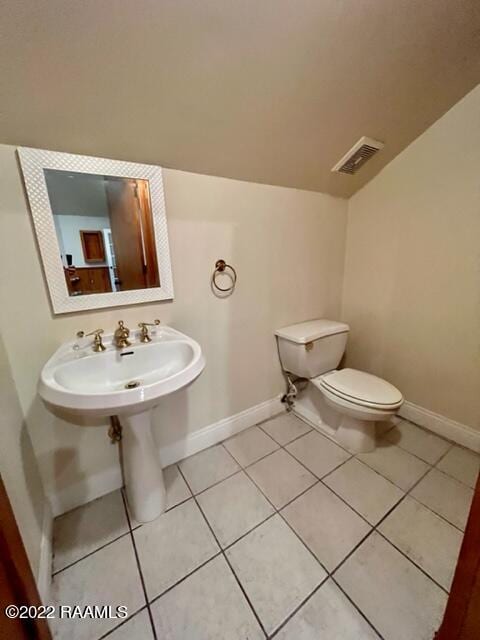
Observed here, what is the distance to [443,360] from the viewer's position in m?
1.59

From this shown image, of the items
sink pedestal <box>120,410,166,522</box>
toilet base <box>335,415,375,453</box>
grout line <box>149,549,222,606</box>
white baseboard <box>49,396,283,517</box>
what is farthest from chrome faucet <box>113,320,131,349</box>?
toilet base <box>335,415,375,453</box>

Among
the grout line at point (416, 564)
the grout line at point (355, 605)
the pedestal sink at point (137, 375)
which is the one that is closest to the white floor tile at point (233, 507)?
the pedestal sink at point (137, 375)

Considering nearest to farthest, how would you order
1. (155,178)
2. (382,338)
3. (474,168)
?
(155,178) → (474,168) → (382,338)

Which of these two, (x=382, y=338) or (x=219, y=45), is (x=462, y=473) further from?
(x=219, y=45)

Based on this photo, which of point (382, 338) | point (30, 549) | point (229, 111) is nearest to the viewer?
point (30, 549)

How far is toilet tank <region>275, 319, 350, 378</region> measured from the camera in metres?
1.62

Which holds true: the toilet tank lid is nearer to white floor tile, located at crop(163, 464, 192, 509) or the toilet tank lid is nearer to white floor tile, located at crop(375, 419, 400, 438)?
white floor tile, located at crop(375, 419, 400, 438)

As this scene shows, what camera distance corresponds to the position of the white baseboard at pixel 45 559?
0.86m

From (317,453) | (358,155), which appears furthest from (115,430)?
Result: (358,155)

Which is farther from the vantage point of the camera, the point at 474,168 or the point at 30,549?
the point at 474,168

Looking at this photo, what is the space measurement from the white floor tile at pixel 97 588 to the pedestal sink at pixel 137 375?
0.17 m

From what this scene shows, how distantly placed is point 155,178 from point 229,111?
1.34 ft

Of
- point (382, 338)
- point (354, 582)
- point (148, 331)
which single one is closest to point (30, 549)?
point (148, 331)

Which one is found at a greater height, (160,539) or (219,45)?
(219,45)
